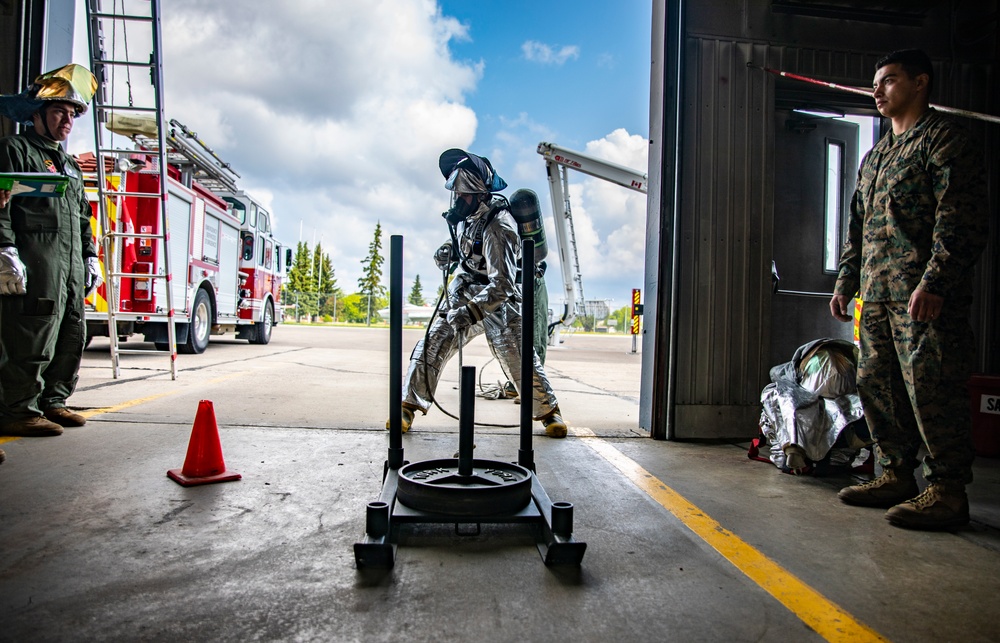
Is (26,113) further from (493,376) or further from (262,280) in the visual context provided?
(262,280)

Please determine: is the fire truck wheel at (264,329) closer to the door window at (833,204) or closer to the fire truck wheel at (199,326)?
the fire truck wheel at (199,326)

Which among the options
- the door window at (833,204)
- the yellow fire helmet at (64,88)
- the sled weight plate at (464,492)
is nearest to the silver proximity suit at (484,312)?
the sled weight plate at (464,492)

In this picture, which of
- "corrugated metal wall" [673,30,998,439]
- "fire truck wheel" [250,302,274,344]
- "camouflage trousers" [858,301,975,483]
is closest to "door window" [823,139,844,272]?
"corrugated metal wall" [673,30,998,439]

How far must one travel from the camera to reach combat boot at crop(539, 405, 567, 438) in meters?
4.34

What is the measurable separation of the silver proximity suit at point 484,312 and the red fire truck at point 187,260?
2.96 m

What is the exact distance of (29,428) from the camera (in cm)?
361

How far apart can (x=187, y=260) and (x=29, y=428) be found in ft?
A: 22.0

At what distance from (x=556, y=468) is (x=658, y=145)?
8.12 ft

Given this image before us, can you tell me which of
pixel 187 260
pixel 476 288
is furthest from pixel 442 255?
pixel 187 260

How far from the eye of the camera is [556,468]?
3.37m

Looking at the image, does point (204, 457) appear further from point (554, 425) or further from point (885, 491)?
point (885, 491)

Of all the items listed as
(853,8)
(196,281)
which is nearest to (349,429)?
(853,8)

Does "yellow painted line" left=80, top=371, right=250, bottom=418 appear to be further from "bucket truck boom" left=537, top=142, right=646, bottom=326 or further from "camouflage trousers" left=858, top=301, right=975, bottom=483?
"bucket truck boom" left=537, top=142, right=646, bottom=326

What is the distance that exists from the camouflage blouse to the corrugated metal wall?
1138mm
